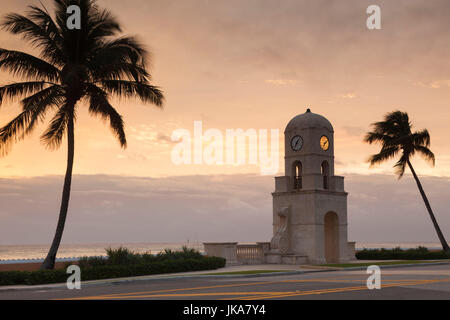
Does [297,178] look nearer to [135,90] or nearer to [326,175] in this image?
[326,175]

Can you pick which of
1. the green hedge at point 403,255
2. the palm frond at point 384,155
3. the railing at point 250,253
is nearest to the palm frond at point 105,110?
the railing at point 250,253

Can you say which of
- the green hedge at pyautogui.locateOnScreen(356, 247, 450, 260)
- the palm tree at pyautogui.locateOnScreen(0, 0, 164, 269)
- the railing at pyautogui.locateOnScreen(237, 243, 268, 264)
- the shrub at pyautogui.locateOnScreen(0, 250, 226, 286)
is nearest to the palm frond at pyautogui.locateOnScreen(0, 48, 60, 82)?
the palm tree at pyautogui.locateOnScreen(0, 0, 164, 269)

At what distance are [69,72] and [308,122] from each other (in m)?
17.7

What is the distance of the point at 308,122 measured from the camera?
3853 cm

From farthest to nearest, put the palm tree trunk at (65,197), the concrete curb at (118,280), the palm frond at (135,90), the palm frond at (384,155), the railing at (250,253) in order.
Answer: the palm frond at (384,155), the railing at (250,253), the palm frond at (135,90), the palm tree trunk at (65,197), the concrete curb at (118,280)

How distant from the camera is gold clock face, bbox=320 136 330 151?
39.1 m

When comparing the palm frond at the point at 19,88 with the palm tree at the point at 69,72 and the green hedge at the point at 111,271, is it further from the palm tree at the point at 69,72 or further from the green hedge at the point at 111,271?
the green hedge at the point at 111,271

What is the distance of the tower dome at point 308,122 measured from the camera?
3853 centimetres

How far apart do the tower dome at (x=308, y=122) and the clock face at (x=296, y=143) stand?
0.70 meters

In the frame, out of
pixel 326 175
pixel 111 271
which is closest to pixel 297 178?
pixel 326 175

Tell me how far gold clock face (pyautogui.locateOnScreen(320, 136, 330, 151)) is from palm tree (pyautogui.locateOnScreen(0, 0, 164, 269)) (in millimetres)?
14020

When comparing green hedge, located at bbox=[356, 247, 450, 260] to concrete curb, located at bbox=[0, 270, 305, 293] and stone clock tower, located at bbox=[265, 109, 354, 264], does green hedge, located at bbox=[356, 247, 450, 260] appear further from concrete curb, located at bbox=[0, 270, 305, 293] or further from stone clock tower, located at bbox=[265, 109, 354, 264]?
concrete curb, located at bbox=[0, 270, 305, 293]
